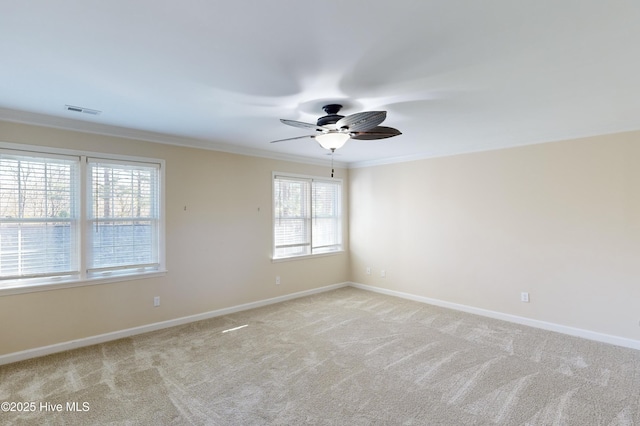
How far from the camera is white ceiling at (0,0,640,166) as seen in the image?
1.62 metres

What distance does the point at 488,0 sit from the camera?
151cm

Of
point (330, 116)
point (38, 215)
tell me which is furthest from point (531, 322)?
point (38, 215)

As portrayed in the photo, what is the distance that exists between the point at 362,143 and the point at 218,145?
206 cm

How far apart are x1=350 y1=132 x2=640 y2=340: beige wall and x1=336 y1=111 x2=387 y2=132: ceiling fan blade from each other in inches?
112

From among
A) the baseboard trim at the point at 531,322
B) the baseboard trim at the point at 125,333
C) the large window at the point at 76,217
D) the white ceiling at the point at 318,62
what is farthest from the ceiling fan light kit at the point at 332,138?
the baseboard trim at the point at 531,322

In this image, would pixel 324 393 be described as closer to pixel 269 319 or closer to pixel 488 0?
pixel 269 319

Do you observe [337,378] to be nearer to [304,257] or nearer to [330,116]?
[330,116]

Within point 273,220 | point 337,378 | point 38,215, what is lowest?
point 337,378

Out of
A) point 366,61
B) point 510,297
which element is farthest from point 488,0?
point 510,297

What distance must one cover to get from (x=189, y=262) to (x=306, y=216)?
7.21 feet

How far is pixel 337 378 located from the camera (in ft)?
9.65

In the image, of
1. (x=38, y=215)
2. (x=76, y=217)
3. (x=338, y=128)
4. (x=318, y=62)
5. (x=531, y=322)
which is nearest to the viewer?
(x=318, y=62)

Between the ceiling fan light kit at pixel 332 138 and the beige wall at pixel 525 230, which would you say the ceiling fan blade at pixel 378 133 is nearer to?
the ceiling fan light kit at pixel 332 138

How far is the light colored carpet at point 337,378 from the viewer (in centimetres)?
241
